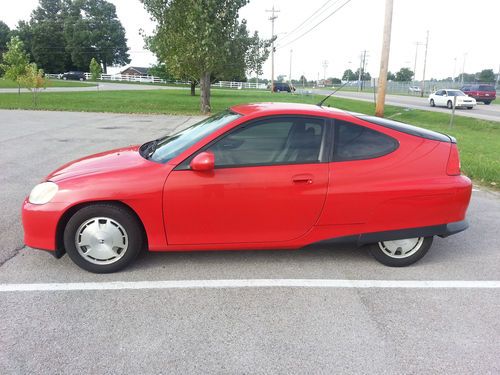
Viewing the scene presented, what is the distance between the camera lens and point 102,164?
12.4ft

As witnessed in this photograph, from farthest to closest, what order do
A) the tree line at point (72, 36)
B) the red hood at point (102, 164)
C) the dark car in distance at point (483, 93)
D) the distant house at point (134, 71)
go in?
the distant house at point (134, 71) → the tree line at point (72, 36) → the dark car in distance at point (483, 93) → the red hood at point (102, 164)

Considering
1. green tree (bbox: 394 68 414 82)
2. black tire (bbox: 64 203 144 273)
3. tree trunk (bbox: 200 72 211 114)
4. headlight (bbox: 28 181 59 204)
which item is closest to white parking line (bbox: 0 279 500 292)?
black tire (bbox: 64 203 144 273)

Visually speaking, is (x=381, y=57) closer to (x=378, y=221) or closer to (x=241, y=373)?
(x=378, y=221)

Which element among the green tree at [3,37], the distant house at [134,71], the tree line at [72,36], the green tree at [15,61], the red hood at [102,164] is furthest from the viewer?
the distant house at [134,71]

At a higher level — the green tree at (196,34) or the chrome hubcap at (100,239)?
the green tree at (196,34)

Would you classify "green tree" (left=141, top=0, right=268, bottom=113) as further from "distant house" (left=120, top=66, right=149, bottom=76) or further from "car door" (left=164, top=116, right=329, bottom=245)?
"distant house" (left=120, top=66, right=149, bottom=76)

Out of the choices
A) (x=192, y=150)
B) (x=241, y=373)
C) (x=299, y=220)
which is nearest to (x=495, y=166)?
(x=299, y=220)

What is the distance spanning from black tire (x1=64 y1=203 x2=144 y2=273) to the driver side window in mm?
899

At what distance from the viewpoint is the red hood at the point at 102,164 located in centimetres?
360

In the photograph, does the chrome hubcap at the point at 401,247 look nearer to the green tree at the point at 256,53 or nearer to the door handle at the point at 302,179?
the door handle at the point at 302,179

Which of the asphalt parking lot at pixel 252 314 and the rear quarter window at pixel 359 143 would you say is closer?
the asphalt parking lot at pixel 252 314

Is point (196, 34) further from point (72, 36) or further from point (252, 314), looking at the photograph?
point (72, 36)

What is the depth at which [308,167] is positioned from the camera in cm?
355

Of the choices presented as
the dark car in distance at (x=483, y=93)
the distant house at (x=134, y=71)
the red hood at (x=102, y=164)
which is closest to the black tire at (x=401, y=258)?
the red hood at (x=102, y=164)
